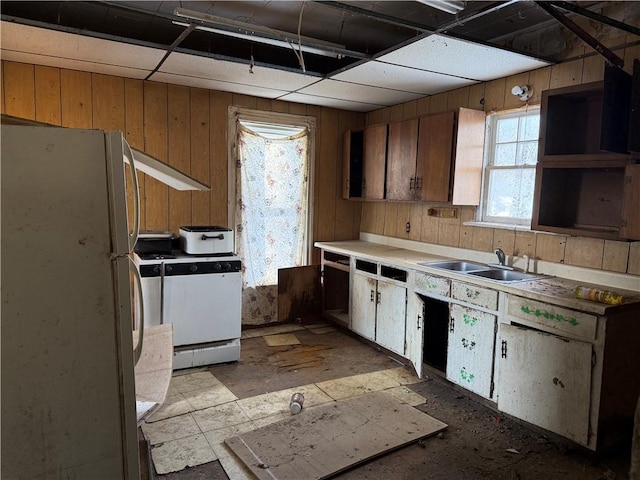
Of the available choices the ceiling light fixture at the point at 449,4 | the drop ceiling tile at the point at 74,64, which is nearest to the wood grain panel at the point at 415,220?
the ceiling light fixture at the point at 449,4

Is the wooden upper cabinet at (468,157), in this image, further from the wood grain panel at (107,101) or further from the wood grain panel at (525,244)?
the wood grain panel at (107,101)

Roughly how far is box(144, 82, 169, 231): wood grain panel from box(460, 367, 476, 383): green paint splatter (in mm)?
2965

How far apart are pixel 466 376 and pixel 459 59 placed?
2.26 meters

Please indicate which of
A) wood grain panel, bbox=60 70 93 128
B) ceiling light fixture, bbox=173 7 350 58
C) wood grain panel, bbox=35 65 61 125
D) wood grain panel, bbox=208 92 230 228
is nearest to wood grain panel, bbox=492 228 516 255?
ceiling light fixture, bbox=173 7 350 58

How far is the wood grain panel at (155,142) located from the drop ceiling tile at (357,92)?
1322 mm

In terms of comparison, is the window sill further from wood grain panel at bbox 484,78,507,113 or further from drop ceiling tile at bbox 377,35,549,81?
drop ceiling tile at bbox 377,35,549,81

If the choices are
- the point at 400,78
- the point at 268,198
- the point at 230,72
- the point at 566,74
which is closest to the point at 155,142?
the point at 230,72

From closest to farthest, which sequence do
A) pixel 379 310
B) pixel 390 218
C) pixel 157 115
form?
pixel 379 310 → pixel 157 115 → pixel 390 218

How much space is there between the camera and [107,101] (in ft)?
12.9

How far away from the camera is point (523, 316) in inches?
108

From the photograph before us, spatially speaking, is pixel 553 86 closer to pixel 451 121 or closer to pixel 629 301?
pixel 451 121

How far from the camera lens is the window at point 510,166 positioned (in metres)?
3.42

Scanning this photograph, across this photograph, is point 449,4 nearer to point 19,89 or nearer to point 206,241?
point 206,241

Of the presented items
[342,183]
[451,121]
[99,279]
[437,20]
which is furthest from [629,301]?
[342,183]
